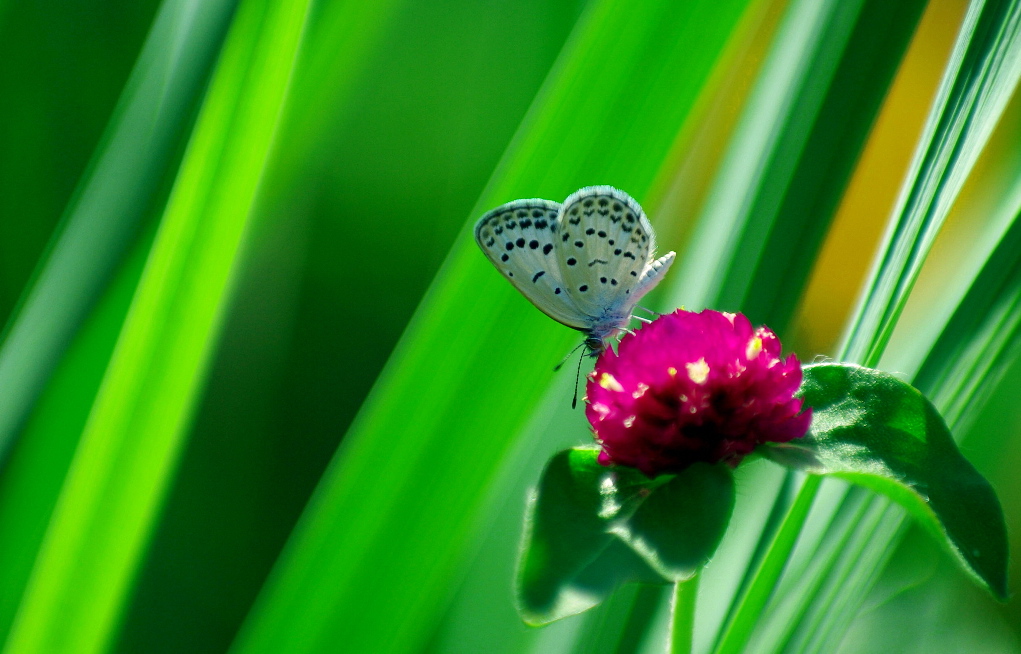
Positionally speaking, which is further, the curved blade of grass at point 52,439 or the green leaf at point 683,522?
the curved blade of grass at point 52,439

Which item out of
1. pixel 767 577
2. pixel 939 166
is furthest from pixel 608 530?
pixel 939 166

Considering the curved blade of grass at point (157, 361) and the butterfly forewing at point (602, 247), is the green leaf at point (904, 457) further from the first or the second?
the curved blade of grass at point (157, 361)

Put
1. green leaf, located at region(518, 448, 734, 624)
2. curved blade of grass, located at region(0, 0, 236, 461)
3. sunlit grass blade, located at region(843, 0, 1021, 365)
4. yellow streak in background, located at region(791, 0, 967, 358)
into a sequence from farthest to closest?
1. yellow streak in background, located at region(791, 0, 967, 358)
2. curved blade of grass, located at region(0, 0, 236, 461)
3. sunlit grass blade, located at region(843, 0, 1021, 365)
4. green leaf, located at region(518, 448, 734, 624)

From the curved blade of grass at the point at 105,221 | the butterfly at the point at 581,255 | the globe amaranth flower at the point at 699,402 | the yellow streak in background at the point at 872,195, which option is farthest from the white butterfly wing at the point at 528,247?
the yellow streak in background at the point at 872,195

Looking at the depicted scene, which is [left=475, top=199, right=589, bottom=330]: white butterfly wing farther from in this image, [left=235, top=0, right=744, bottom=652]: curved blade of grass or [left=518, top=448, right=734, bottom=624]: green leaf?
[left=518, top=448, right=734, bottom=624]: green leaf

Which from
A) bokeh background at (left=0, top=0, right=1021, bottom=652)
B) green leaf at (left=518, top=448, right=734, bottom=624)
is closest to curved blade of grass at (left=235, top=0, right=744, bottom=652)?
bokeh background at (left=0, top=0, right=1021, bottom=652)

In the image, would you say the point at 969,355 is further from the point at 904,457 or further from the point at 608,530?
the point at 608,530
